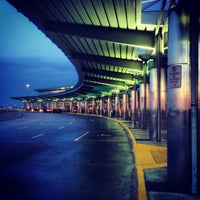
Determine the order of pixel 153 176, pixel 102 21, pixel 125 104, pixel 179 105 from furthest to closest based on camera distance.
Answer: pixel 125 104, pixel 102 21, pixel 153 176, pixel 179 105

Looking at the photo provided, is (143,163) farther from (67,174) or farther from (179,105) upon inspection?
(179,105)

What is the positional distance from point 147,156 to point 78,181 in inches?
140

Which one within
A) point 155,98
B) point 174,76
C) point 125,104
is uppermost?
point 174,76

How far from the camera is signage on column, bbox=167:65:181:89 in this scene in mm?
6191

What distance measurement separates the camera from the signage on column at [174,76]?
244 inches

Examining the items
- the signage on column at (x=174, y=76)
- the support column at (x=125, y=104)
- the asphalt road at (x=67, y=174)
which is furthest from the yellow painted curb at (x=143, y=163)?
the support column at (x=125, y=104)

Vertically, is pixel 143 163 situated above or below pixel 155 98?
below

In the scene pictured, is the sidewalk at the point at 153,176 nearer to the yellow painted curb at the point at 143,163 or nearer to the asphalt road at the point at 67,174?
the yellow painted curb at the point at 143,163

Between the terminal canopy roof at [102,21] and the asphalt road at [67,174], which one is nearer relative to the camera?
the asphalt road at [67,174]

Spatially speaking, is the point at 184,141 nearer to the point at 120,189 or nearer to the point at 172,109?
the point at 172,109

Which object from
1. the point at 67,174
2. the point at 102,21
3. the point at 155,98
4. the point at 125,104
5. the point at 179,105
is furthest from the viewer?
the point at 125,104

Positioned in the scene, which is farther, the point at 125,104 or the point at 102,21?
the point at 125,104

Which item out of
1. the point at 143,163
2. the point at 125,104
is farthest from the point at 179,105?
the point at 125,104

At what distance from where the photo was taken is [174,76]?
6.26 m
